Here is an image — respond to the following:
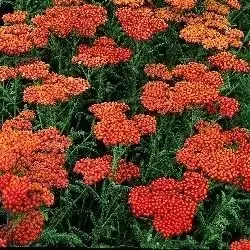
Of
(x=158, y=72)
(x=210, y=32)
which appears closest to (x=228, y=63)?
(x=210, y=32)

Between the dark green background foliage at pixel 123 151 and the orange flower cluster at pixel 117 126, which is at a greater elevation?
the orange flower cluster at pixel 117 126

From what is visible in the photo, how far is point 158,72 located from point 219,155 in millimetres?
Result: 2021

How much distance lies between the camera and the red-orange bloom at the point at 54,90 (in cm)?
652

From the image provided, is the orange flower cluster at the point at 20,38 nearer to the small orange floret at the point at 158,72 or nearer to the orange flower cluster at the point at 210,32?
the small orange floret at the point at 158,72

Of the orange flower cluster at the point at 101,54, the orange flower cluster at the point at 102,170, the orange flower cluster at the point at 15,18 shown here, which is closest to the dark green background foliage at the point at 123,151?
the orange flower cluster at the point at 102,170

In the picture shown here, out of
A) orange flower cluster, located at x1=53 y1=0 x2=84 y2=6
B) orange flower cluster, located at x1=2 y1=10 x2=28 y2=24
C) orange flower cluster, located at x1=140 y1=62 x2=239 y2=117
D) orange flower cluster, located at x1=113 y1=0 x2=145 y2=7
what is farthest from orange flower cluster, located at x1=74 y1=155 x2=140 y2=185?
orange flower cluster, located at x1=53 y1=0 x2=84 y2=6

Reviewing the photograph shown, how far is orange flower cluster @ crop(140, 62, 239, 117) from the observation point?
668 cm

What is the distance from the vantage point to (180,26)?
9406 millimetres

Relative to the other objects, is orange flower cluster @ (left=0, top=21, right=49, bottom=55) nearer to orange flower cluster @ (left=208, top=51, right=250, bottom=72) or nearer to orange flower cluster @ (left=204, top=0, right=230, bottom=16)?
orange flower cluster @ (left=208, top=51, right=250, bottom=72)

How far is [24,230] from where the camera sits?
5.11m

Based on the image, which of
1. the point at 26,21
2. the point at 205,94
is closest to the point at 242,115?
the point at 205,94

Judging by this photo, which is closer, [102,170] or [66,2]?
[102,170]

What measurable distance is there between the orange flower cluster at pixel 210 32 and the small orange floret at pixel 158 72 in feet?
1.72

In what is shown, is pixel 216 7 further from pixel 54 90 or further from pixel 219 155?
pixel 219 155
